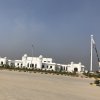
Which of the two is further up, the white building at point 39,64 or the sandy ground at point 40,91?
the white building at point 39,64

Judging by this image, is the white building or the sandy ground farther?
the white building

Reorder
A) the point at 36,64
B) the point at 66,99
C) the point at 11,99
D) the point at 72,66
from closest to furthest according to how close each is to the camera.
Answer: the point at 11,99 → the point at 66,99 → the point at 36,64 → the point at 72,66

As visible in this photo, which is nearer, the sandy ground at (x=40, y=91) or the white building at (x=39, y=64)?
the sandy ground at (x=40, y=91)

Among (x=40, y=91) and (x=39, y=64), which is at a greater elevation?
(x=39, y=64)

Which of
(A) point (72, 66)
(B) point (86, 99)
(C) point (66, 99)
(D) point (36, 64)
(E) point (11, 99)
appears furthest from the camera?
(A) point (72, 66)

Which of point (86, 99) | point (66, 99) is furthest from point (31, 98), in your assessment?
point (86, 99)

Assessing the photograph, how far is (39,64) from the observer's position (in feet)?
300

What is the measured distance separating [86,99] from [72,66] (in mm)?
85485

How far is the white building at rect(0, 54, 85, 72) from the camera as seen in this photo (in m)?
92.9

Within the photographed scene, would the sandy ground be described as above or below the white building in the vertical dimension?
below

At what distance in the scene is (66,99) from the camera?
13.4 meters

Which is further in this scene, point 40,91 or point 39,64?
point 39,64

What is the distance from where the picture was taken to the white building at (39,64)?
92875 millimetres

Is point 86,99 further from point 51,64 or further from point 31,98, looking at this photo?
point 51,64
